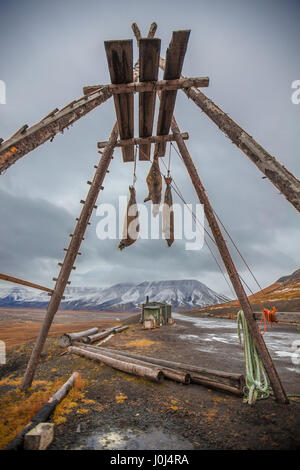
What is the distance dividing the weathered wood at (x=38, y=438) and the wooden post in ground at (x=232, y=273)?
3820 millimetres

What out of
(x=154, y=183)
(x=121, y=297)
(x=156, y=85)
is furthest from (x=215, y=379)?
(x=121, y=297)

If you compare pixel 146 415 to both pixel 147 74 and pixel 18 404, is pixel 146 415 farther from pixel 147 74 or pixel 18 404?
pixel 147 74

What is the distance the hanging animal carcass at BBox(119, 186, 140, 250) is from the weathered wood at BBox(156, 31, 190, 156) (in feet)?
7.05

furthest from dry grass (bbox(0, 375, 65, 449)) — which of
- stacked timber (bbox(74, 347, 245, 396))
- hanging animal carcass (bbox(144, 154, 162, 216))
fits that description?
hanging animal carcass (bbox(144, 154, 162, 216))

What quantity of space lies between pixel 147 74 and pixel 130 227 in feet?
11.5

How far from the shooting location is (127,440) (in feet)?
9.38

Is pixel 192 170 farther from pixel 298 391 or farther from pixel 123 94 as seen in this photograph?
pixel 298 391

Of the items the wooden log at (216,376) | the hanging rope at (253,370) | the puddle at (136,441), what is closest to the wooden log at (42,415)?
the puddle at (136,441)

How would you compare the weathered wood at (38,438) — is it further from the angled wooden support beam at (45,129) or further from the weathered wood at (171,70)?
the weathered wood at (171,70)

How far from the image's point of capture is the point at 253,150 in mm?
3066

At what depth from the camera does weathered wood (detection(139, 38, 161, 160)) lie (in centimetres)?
338

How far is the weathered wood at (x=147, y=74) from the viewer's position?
3.38 meters
